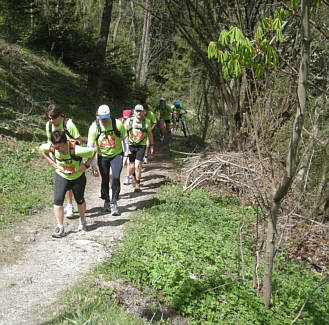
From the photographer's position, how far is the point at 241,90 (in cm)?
1037

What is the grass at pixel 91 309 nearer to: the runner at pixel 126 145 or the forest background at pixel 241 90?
the forest background at pixel 241 90

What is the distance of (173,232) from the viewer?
6.23m

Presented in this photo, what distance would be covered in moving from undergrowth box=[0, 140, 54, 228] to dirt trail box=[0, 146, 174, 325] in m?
0.31

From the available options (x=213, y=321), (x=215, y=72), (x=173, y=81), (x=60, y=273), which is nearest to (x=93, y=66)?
(x=215, y=72)

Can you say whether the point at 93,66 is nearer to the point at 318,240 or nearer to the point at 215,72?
the point at 215,72

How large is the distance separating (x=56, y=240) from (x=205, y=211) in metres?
3.25

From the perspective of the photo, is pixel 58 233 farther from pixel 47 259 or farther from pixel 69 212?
Result: pixel 69 212

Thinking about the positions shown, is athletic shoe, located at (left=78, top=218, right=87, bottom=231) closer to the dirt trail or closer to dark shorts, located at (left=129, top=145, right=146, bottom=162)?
the dirt trail

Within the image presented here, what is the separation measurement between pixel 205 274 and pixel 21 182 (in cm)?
505

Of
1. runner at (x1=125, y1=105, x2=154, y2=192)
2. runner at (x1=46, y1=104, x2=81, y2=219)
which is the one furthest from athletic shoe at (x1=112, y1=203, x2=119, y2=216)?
runner at (x1=46, y1=104, x2=81, y2=219)

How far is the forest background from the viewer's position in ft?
12.3

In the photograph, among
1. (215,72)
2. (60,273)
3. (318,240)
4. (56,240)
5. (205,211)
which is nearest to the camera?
(60,273)

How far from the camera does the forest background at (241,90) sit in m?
3.74

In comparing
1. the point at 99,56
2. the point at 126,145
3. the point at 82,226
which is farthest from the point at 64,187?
the point at 99,56
